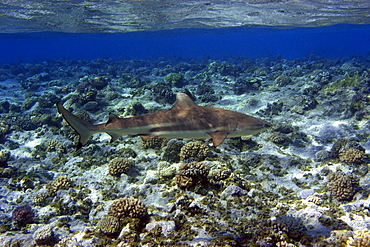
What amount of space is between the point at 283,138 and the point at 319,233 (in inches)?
215

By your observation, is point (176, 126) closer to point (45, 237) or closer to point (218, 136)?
point (218, 136)

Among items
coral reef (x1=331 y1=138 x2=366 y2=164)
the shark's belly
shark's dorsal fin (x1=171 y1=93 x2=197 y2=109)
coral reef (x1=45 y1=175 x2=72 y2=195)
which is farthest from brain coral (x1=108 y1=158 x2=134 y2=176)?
coral reef (x1=331 y1=138 x2=366 y2=164)

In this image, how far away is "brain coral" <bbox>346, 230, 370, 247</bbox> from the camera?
136 inches

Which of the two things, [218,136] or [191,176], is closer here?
[218,136]

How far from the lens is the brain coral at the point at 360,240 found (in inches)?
136

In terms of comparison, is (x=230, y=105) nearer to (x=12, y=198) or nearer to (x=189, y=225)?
→ (x=189, y=225)

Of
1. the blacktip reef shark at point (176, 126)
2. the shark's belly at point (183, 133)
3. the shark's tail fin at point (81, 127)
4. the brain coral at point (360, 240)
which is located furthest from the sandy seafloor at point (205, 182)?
the shark's tail fin at point (81, 127)

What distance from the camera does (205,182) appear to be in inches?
249

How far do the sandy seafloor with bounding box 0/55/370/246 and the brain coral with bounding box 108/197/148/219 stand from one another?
4.2 inches

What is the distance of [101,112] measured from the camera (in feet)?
44.3

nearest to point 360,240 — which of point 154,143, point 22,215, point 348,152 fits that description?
point 348,152

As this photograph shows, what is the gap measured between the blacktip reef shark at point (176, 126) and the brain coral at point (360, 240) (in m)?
2.95

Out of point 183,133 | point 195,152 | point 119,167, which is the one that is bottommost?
point 119,167

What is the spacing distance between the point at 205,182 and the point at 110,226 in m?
2.91
